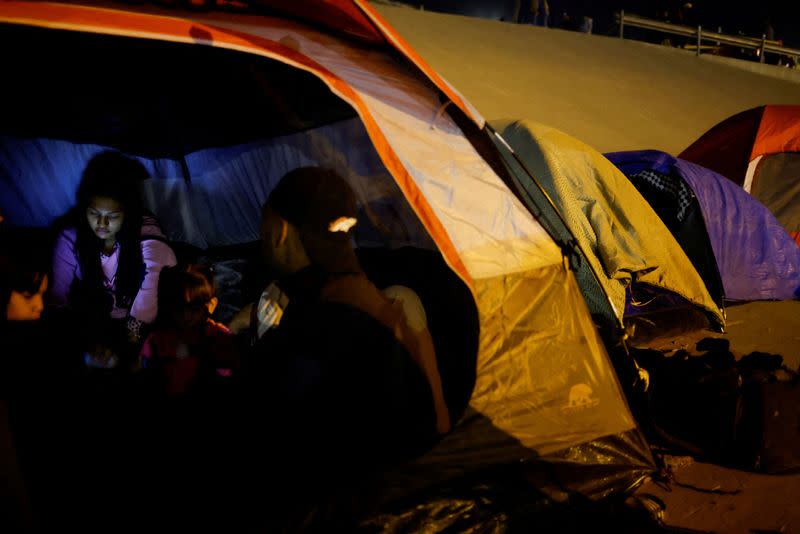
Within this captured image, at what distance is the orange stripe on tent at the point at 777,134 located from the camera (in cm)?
557

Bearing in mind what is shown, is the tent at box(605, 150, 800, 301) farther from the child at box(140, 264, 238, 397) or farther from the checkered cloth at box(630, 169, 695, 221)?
the child at box(140, 264, 238, 397)

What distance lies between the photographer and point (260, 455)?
2.29m

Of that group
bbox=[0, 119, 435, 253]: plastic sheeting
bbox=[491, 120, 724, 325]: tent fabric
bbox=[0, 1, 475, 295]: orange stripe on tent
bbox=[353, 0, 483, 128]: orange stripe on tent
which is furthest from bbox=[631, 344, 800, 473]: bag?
bbox=[353, 0, 483, 128]: orange stripe on tent

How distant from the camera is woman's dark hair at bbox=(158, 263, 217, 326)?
8.29ft

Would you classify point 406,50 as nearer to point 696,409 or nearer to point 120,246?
point 120,246

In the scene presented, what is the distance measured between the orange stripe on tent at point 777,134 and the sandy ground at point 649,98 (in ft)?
5.64

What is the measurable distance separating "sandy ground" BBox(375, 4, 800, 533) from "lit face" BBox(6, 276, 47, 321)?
10.5 ft

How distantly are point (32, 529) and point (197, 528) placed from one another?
0.56 metres

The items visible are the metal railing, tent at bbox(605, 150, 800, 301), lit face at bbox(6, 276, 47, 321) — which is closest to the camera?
lit face at bbox(6, 276, 47, 321)

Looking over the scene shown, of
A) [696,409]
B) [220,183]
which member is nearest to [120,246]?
[220,183]

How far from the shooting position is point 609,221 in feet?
12.4

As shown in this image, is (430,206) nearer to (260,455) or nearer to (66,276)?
(260,455)

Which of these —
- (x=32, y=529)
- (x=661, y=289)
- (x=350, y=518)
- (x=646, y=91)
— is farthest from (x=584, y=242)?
(x=646, y=91)

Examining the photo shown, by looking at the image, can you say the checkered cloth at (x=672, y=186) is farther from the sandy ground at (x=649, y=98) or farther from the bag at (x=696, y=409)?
the bag at (x=696, y=409)
